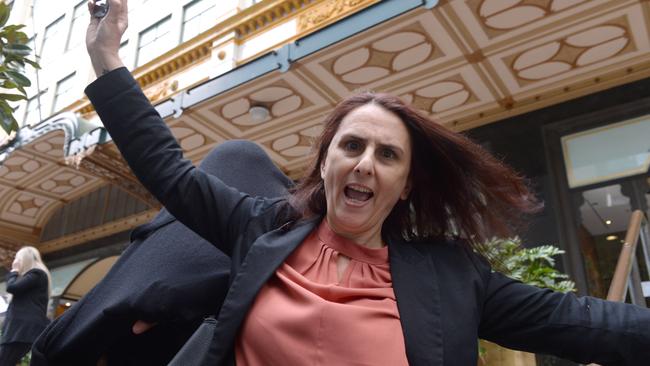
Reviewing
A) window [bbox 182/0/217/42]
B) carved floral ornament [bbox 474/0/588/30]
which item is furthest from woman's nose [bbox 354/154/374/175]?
window [bbox 182/0/217/42]

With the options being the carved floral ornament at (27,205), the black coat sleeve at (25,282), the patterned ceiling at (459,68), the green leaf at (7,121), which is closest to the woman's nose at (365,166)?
the green leaf at (7,121)

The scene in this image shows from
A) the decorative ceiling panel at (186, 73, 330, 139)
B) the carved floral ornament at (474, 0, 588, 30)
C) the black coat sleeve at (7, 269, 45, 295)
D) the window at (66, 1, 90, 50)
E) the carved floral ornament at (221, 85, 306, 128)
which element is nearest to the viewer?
the black coat sleeve at (7, 269, 45, 295)

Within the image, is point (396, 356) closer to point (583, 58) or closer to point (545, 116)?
point (583, 58)

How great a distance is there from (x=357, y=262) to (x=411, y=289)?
0.15 meters

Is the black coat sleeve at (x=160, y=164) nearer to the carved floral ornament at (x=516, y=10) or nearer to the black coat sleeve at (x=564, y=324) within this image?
the black coat sleeve at (x=564, y=324)

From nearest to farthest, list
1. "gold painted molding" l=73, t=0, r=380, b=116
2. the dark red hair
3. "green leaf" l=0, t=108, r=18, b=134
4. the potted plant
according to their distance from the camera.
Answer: the dark red hair < "green leaf" l=0, t=108, r=18, b=134 < the potted plant < "gold painted molding" l=73, t=0, r=380, b=116

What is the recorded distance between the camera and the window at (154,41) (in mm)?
13064

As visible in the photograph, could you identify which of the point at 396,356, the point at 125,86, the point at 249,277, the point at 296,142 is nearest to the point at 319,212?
the point at 249,277

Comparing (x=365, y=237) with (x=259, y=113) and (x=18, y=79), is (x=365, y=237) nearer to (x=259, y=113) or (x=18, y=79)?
(x=18, y=79)

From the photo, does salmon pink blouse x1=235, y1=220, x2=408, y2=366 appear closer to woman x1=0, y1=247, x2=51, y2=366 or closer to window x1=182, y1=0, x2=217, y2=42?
woman x1=0, y1=247, x2=51, y2=366

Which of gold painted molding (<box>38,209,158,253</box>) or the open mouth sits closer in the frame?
the open mouth

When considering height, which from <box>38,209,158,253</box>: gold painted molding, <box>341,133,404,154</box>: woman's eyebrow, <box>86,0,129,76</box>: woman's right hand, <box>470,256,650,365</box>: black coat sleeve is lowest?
<box>470,256,650,365</box>: black coat sleeve

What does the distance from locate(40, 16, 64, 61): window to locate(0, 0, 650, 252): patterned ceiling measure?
9.21 meters

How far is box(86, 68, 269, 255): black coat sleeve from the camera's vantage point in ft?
4.06
